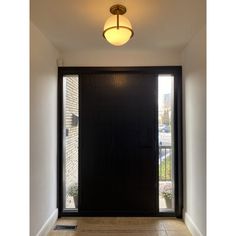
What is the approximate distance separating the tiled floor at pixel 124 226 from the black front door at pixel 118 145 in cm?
15

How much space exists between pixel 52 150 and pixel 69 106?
0.69m

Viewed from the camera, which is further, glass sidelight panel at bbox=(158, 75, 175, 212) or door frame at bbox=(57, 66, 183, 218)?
glass sidelight panel at bbox=(158, 75, 175, 212)

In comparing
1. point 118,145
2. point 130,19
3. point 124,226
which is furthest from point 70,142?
point 130,19

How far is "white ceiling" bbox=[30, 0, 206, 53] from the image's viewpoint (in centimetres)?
206

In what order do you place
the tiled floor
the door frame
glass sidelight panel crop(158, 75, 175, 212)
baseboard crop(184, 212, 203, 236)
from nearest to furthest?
baseboard crop(184, 212, 203, 236), the tiled floor, the door frame, glass sidelight panel crop(158, 75, 175, 212)

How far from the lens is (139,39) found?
2.93 m

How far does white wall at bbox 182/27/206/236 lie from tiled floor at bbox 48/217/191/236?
0.71ft

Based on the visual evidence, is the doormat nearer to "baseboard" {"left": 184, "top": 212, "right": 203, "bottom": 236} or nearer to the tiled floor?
the tiled floor

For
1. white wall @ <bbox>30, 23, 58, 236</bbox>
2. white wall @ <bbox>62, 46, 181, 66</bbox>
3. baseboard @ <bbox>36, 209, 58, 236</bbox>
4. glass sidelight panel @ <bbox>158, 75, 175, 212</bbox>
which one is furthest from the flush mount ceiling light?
baseboard @ <bbox>36, 209, 58, 236</bbox>

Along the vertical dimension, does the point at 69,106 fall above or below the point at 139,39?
below

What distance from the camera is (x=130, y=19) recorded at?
2371mm

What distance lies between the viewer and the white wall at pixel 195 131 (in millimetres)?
2428
